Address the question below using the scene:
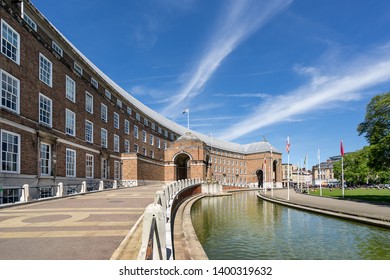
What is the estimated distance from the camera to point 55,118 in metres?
25.9

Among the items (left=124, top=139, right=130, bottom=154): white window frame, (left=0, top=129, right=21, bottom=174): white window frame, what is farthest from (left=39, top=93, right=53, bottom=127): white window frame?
(left=124, top=139, right=130, bottom=154): white window frame

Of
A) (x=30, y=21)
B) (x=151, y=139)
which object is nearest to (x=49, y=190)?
(x=30, y=21)

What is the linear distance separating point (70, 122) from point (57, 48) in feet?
24.0

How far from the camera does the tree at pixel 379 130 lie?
24.1 meters

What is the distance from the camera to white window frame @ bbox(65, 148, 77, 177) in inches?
1087

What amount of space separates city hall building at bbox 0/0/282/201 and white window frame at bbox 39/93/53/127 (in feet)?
0.27

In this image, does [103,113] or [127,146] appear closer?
[103,113]

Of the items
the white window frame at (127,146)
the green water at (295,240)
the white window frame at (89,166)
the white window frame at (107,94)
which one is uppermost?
the white window frame at (107,94)

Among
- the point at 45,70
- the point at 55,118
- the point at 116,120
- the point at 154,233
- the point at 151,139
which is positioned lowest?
the point at 154,233

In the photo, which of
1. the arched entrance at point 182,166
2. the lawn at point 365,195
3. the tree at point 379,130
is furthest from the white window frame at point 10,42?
the arched entrance at point 182,166

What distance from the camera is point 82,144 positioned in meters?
31.0

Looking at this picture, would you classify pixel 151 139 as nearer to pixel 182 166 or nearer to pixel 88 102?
pixel 182 166

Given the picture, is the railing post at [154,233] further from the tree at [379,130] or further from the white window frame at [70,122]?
the white window frame at [70,122]
